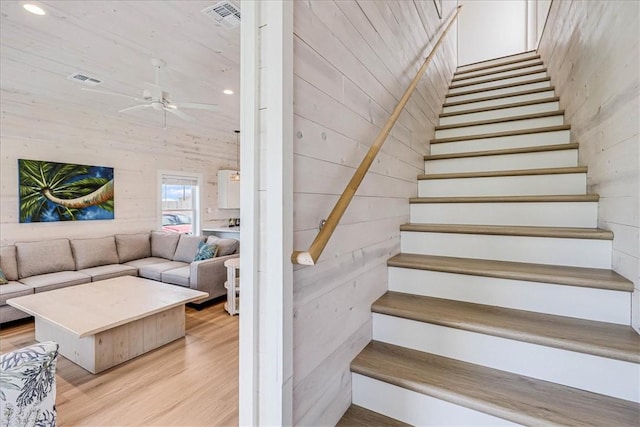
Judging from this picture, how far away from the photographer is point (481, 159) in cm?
228

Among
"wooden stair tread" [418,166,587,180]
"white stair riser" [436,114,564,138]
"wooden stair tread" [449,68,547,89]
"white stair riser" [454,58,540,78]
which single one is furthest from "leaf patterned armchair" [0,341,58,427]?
"white stair riser" [454,58,540,78]

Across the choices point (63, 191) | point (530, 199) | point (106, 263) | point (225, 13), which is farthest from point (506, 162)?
point (63, 191)

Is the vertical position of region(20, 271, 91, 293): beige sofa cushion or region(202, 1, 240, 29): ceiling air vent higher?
region(202, 1, 240, 29): ceiling air vent

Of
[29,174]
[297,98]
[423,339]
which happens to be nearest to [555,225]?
[423,339]

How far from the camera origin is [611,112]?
4.87ft

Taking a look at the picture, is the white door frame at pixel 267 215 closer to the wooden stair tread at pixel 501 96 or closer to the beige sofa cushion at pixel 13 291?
the wooden stair tread at pixel 501 96

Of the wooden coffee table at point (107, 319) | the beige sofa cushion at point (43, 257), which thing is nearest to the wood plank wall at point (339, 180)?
the wooden coffee table at point (107, 319)

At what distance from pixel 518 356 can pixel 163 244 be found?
5108mm

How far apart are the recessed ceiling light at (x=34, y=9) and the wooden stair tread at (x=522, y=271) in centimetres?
305

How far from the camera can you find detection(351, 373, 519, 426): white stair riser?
1136 mm

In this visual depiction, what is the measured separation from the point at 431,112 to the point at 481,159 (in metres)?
0.80

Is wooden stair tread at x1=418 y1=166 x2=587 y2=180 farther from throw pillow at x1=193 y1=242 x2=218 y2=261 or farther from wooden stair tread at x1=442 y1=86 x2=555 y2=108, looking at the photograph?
throw pillow at x1=193 y1=242 x2=218 y2=261

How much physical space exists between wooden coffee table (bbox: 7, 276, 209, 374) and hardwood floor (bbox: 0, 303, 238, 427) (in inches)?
3.9

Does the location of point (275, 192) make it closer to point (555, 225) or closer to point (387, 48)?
point (387, 48)
